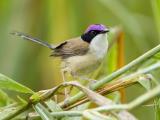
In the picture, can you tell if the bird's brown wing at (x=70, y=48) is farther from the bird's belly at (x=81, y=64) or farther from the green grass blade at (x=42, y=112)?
the green grass blade at (x=42, y=112)

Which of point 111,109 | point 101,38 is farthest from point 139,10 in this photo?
point 111,109

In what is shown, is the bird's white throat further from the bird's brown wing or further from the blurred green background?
the blurred green background

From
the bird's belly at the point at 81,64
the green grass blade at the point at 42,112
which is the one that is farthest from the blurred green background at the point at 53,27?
the green grass blade at the point at 42,112

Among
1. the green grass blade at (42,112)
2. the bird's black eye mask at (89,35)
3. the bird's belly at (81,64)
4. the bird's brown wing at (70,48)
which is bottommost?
the bird's belly at (81,64)

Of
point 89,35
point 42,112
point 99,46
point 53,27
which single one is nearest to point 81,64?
point 99,46

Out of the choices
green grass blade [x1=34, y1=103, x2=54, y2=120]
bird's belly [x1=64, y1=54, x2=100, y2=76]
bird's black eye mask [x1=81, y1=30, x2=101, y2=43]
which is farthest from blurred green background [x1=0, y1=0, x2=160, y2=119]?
green grass blade [x1=34, y1=103, x2=54, y2=120]

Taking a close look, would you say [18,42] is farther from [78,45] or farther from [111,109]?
[111,109]
